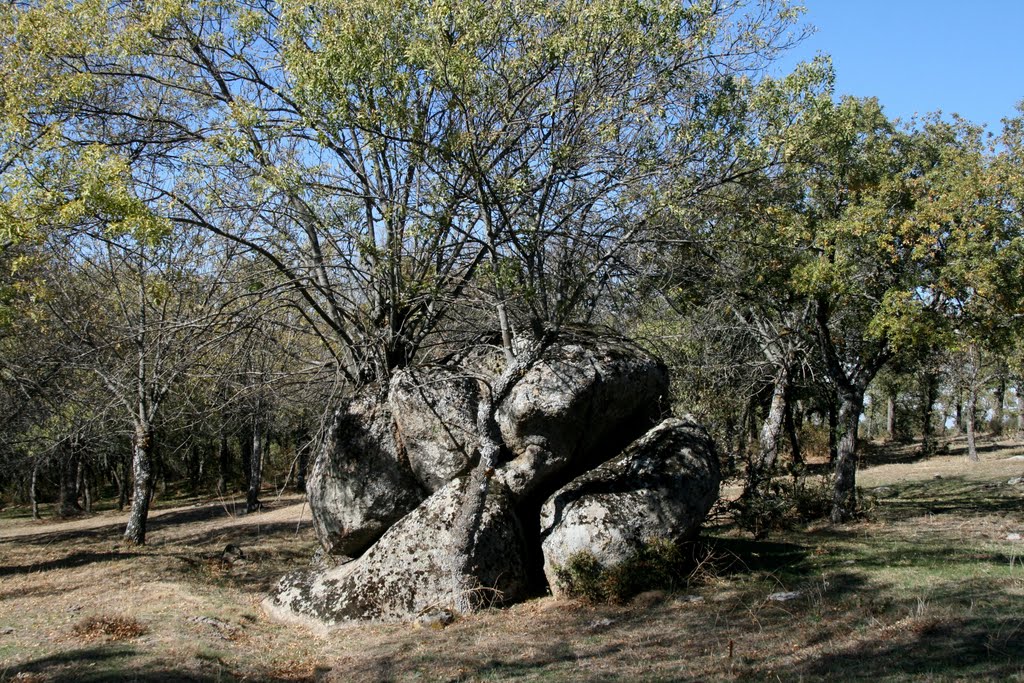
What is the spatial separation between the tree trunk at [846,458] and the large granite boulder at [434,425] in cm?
786

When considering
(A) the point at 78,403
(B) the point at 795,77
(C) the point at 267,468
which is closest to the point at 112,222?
(B) the point at 795,77

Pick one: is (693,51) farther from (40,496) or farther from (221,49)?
(40,496)

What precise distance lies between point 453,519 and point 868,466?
95.7 ft

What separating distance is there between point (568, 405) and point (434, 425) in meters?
2.20

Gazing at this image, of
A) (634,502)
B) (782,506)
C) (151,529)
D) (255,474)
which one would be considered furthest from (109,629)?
(255,474)

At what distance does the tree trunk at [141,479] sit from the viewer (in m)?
19.5

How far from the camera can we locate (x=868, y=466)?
36094 millimetres

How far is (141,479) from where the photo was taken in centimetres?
2045

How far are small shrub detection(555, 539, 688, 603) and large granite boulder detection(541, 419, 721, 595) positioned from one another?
0.11 meters

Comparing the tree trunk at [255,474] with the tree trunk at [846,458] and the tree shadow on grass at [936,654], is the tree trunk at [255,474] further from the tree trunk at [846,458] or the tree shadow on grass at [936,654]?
the tree shadow on grass at [936,654]

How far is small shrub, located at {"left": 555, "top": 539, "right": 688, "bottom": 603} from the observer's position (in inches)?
450

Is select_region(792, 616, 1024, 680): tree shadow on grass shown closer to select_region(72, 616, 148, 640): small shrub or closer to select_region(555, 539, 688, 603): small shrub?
select_region(555, 539, 688, 603): small shrub

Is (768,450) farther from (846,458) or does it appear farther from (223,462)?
(223,462)

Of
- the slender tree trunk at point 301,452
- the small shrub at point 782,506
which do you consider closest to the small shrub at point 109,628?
the slender tree trunk at point 301,452
